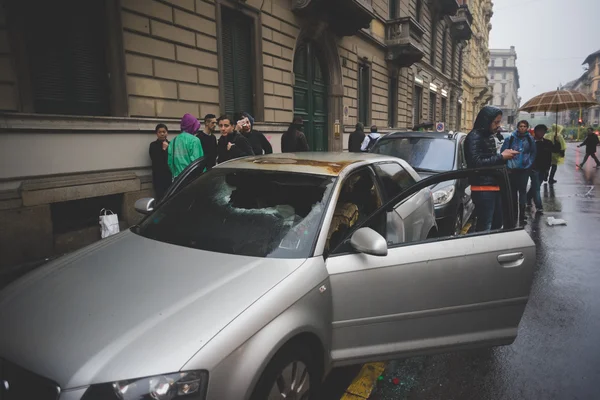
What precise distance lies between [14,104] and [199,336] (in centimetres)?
477

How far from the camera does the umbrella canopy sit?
34.7 feet

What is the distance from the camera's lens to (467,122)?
40125mm

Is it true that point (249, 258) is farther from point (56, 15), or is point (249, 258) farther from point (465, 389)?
point (56, 15)

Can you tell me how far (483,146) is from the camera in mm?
4418

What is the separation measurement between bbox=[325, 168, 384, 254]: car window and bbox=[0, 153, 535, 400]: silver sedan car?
2 cm

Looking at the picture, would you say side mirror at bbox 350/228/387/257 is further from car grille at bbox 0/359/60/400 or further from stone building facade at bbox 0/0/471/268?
stone building facade at bbox 0/0/471/268

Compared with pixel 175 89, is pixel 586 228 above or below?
below

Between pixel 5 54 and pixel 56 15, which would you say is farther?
pixel 56 15

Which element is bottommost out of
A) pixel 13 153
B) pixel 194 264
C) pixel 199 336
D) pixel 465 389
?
pixel 465 389

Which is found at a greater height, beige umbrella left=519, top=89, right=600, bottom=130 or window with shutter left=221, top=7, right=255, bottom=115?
window with shutter left=221, top=7, right=255, bottom=115

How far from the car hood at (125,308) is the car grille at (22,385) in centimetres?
3

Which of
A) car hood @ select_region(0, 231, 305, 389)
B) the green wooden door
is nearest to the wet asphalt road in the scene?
car hood @ select_region(0, 231, 305, 389)

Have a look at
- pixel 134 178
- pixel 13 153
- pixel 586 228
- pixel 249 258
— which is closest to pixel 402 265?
pixel 249 258

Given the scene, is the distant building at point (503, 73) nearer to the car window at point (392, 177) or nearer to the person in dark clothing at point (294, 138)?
the person in dark clothing at point (294, 138)
